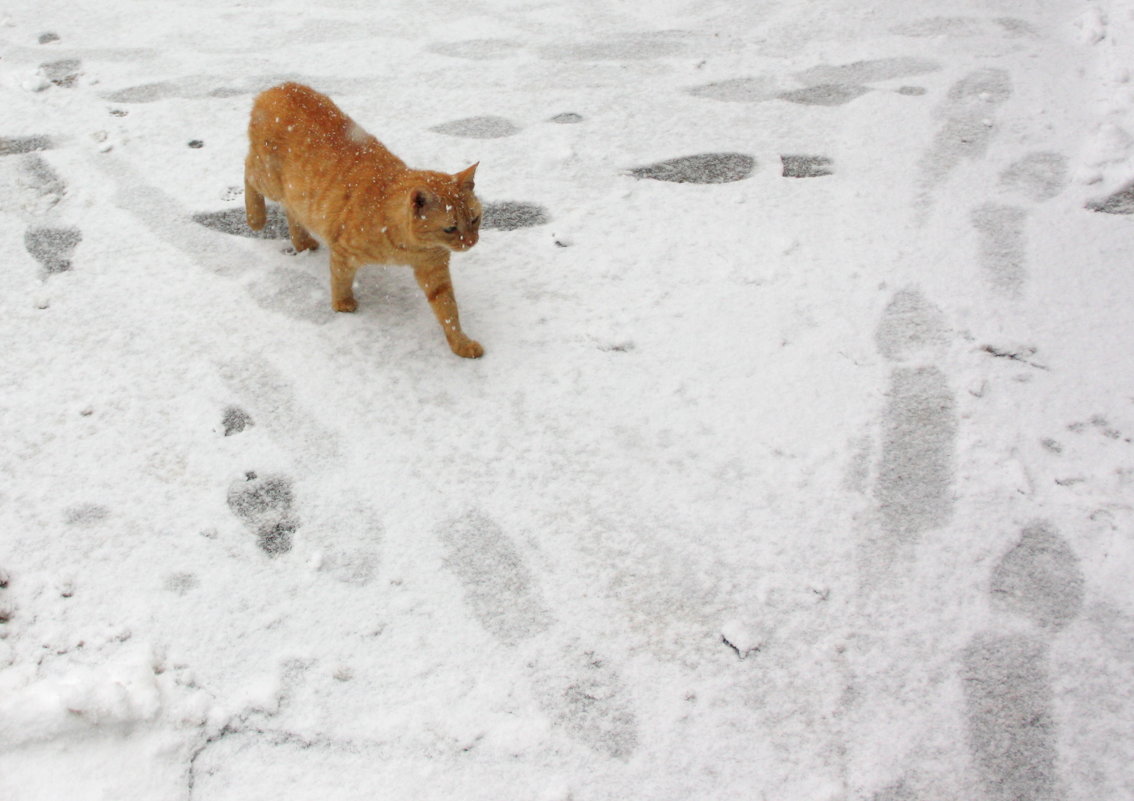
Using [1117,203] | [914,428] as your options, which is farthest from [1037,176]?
[914,428]

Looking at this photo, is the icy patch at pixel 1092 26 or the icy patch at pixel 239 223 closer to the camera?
the icy patch at pixel 239 223

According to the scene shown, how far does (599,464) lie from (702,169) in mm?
1909

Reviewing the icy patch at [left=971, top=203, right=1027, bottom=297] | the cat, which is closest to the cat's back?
the cat

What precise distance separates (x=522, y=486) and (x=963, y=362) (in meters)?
1.58

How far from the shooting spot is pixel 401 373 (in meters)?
2.85

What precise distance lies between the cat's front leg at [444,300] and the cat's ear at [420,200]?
0.22 meters

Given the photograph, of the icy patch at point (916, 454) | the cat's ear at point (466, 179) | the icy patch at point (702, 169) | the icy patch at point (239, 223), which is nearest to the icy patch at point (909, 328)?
the icy patch at point (916, 454)

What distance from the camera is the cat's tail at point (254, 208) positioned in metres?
3.33

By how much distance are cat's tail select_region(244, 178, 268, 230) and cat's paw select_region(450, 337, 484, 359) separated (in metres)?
1.17

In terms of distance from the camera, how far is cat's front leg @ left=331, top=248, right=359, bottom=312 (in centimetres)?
291

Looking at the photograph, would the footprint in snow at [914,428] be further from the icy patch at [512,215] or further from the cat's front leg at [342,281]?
the cat's front leg at [342,281]

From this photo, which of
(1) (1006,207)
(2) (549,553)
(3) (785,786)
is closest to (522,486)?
(2) (549,553)

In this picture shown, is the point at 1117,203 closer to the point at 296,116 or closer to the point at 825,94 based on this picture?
the point at 825,94

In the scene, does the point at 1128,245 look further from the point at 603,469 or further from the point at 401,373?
the point at 401,373
